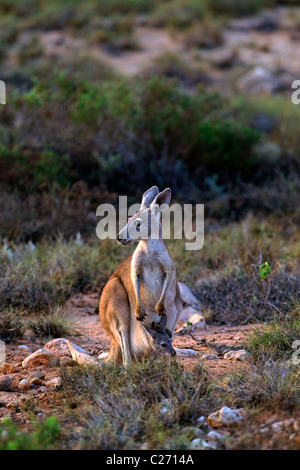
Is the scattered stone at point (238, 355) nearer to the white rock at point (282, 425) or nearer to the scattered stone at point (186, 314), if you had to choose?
the white rock at point (282, 425)

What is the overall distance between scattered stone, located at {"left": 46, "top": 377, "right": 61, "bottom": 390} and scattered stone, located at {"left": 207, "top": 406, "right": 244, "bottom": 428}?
122 centimetres

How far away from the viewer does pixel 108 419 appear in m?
3.80

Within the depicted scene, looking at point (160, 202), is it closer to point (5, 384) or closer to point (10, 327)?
point (5, 384)

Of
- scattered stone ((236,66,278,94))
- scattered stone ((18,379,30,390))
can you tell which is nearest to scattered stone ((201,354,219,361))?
scattered stone ((18,379,30,390))

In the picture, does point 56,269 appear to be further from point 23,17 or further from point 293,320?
point 23,17

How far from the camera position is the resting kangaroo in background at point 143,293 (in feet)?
15.2

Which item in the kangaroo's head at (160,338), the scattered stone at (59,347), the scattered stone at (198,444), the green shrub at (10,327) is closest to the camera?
the scattered stone at (198,444)

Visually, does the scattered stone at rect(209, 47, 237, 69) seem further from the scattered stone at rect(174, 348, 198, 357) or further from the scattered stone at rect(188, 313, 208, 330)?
the scattered stone at rect(174, 348, 198, 357)

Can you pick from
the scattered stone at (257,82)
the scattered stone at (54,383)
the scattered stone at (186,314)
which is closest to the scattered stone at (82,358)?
the scattered stone at (54,383)

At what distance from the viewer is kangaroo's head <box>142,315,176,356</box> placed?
15.0ft

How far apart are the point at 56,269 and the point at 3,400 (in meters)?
2.62

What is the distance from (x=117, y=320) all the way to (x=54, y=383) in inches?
24.7

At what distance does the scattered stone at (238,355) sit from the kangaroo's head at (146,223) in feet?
3.67
